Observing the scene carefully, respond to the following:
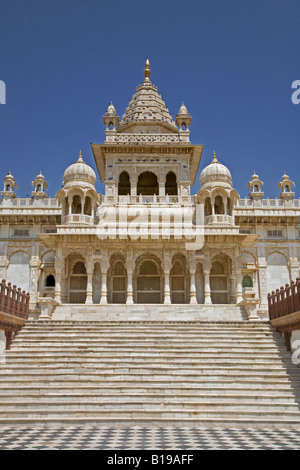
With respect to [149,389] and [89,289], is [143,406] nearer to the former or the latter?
[149,389]

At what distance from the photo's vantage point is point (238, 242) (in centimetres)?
2780

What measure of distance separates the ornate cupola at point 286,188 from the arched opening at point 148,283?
43.4 feet

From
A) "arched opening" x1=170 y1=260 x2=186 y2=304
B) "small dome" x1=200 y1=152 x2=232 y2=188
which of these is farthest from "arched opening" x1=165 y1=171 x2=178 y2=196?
"arched opening" x1=170 y1=260 x2=186 y2=304

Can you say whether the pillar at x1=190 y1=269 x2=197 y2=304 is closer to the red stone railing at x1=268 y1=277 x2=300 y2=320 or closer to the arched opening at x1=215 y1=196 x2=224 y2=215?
the arched opening at x1=215 y1=196 x2=224 y2=215

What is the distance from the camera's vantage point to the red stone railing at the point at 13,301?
60.4 feet

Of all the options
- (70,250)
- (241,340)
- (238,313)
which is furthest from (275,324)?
(70,250)

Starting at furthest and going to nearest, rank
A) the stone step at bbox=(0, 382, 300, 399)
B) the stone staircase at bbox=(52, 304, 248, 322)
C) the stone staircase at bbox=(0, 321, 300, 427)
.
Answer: the stone staircase at bbox=(52, 304, 248, 322) < the stone step at bbox=(0, 382, 300, 399) < the stone staircase at bbox=(0, 321, 300, 427)

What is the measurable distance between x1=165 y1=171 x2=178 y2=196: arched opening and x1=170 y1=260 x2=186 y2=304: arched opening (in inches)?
300

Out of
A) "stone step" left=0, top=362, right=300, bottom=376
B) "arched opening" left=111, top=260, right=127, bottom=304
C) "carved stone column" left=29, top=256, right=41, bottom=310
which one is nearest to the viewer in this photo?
"stone step" left=0, top=362, right=300, bottom=376

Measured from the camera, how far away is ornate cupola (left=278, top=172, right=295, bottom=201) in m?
36.6

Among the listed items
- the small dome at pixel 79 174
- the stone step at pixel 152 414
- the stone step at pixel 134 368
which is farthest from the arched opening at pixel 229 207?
the stone step at pixel 152 414

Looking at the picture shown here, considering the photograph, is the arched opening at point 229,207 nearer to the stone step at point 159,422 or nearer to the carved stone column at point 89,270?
the carved stone column at point 89,270

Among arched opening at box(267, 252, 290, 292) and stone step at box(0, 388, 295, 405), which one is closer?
stone step at box(0, 388, 295, 405)

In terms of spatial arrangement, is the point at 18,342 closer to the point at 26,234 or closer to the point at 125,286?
the point at 125,286
